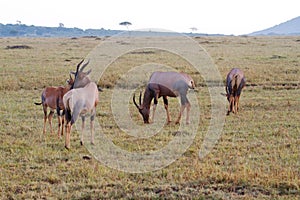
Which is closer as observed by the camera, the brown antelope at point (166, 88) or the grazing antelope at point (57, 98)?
the grazing antelope at point (57, 98)

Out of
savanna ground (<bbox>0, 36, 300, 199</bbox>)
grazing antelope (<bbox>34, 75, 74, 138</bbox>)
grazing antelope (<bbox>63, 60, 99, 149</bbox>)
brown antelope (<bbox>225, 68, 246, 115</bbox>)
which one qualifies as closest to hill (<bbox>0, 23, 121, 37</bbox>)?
brown antelope (<bbox>225, 68, 246, 115</bbox>)

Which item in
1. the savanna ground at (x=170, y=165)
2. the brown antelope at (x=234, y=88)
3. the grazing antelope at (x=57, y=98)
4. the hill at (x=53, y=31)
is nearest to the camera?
the savanna ground at (x=170, y=165)

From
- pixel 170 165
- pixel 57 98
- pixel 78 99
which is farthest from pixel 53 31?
pixel 170 165

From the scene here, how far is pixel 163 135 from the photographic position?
9734mm

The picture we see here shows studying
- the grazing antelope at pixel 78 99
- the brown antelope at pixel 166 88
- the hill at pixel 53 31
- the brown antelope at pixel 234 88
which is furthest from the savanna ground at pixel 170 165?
the hill at pixel 53 31

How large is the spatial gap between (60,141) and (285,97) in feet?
26.7

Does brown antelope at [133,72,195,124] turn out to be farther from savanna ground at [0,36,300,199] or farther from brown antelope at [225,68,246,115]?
brown antelope at [225,68,246,115]

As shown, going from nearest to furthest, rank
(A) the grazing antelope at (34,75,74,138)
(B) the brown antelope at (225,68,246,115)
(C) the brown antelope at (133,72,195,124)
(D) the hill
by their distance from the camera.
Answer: (A) the grazing antelope at (34,75,74,138) → (C) the brown antelope at (133,72,195,124) → (B) the brown antelope at (225,68,246,115) → (D) the hill

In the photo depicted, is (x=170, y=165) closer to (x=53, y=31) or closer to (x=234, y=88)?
(x=234, y=88)

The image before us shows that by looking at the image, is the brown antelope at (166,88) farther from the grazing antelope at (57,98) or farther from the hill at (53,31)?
the hill at (53,31)

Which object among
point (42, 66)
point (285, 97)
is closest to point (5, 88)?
point (42, 66)

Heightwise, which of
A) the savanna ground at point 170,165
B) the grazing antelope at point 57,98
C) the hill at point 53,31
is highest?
the hill at point 53,31

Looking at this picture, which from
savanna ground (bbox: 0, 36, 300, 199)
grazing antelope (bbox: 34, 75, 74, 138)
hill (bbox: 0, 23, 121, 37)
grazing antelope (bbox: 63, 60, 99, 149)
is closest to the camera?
savanna ground (bbox: 0, 36, 300, 199)

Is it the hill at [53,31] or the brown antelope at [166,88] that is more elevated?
the hill at [53,31]
